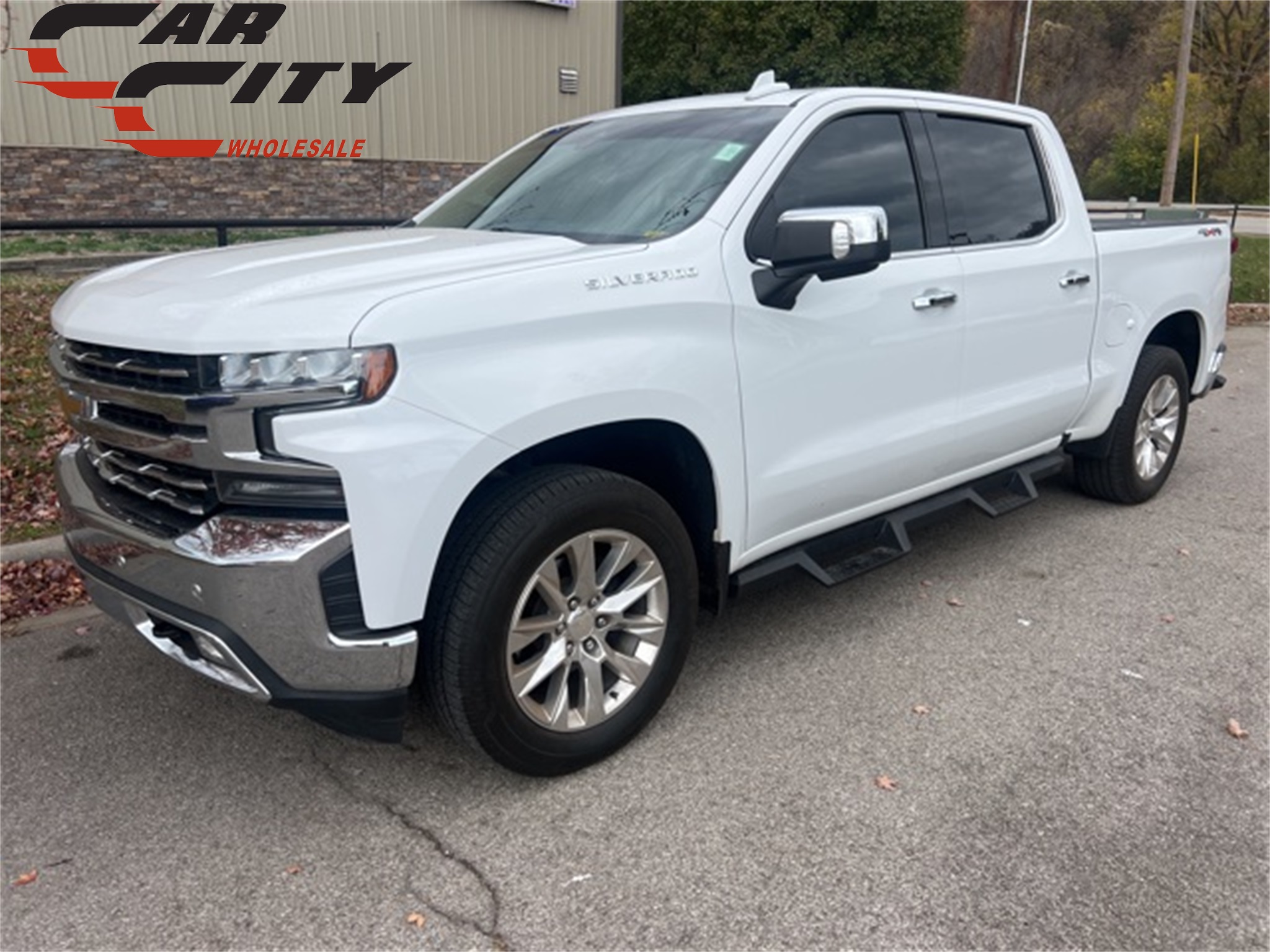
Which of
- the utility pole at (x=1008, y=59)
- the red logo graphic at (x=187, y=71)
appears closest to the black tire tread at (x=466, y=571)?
the red logo graphic at (x=187, y=71)

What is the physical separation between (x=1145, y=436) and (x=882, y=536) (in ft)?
7.85

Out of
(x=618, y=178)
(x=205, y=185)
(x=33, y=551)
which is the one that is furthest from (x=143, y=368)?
(x=205, y=185)

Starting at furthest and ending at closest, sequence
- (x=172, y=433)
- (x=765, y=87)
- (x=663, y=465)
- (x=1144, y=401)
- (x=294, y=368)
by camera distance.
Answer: (x=1144, y=401) < (x=765, y=87) < (x=663, y=465) < (x=172, y=433) < (x=294, y=368)

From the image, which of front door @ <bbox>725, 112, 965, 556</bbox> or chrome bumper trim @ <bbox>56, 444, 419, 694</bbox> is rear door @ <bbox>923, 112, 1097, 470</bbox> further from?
chrome bumper trim @ <bbox>56, 444, 419, 694</bbox>

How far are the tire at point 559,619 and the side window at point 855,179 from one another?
975 millimetres

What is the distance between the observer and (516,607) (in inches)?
109

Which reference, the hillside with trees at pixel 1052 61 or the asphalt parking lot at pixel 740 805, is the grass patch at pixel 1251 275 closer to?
the asphalt parking lot at pixel 740 805

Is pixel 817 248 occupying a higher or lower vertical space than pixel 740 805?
higher

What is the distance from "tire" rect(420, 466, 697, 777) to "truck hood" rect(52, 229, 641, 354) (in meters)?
0.62

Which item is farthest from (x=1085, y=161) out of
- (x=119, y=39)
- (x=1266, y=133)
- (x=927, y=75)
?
(x=119, y=39)

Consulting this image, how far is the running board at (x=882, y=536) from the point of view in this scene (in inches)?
143

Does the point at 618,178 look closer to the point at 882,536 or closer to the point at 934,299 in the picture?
the point at 934,299

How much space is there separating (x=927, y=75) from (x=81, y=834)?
30.6 m

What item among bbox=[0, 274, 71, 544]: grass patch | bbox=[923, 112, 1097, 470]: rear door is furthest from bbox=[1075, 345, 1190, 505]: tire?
bbox=[0, 274, 71, 544]: grass patch
